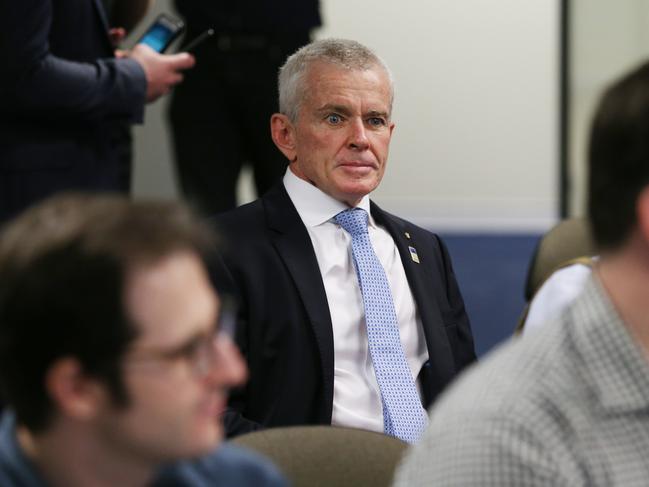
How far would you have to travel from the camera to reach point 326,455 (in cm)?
172

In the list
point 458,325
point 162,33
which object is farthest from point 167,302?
point 162,33

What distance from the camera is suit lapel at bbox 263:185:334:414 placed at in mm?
2311

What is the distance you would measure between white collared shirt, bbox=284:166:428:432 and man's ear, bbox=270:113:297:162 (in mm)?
103

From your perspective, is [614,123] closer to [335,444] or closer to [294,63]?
[335,444]

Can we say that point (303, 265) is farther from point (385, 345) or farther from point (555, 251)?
point (555, 251)

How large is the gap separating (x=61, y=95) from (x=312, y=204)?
735 mm

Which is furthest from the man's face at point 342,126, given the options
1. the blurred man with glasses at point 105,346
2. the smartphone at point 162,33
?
the blurred man with glasses at point 105,346

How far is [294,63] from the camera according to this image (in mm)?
2635

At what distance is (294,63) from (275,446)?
1.15 m

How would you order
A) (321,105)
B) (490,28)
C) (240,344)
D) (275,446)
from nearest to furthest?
(275,446)
(240,344)
(321,105)
(490,28)

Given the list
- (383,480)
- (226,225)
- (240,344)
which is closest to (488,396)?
(383,480)

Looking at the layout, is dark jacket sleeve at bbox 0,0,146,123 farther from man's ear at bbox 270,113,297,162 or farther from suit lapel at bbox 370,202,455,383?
suit lapel at bbox 370,202,455,383

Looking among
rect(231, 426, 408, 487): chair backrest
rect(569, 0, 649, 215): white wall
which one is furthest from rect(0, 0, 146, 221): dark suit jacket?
rect(569, 0, 649, 215): white wall

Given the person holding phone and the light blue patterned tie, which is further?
the person holding phone
